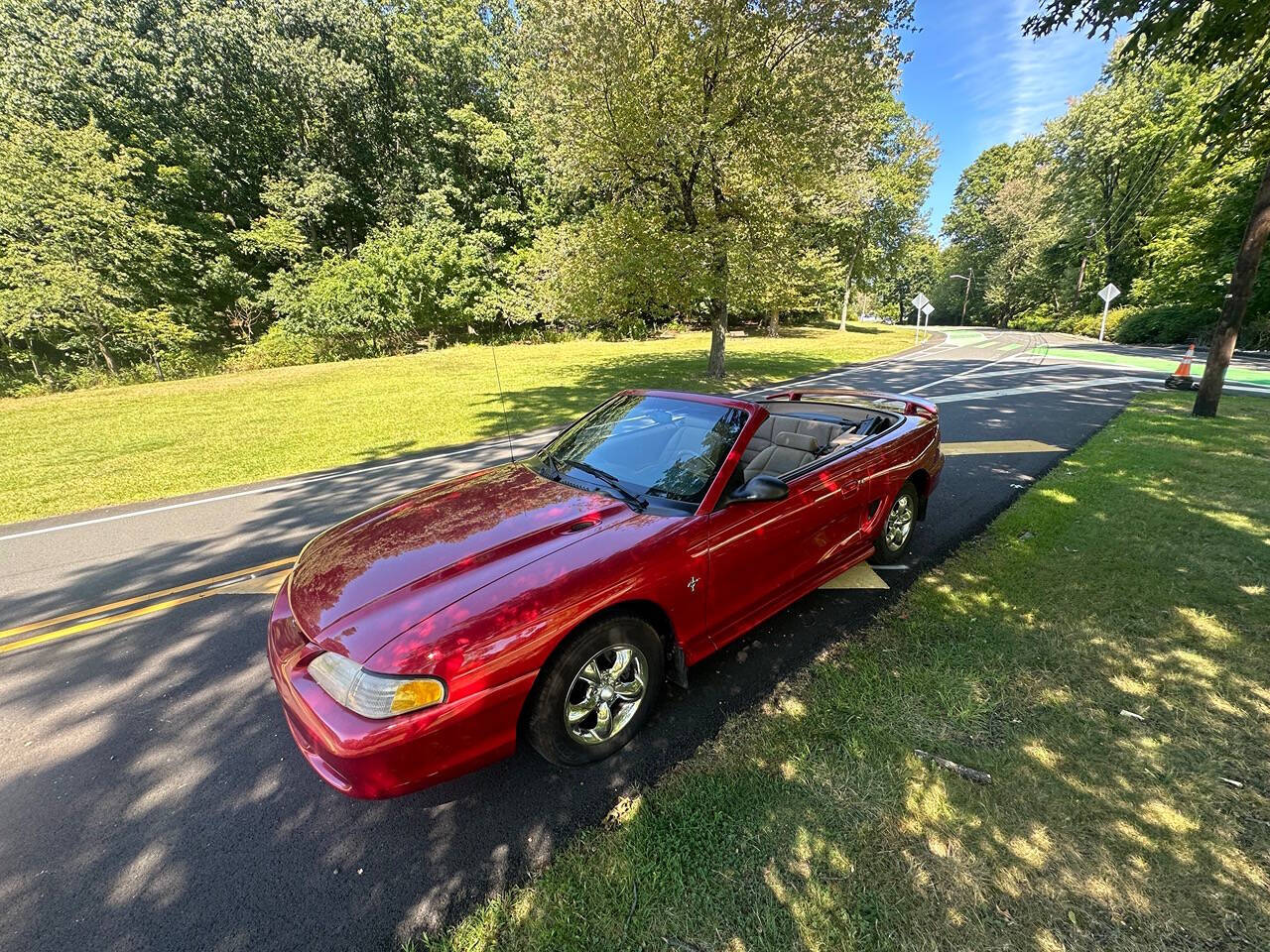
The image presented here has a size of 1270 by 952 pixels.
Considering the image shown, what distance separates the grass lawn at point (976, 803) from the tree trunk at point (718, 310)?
10074 millimetres

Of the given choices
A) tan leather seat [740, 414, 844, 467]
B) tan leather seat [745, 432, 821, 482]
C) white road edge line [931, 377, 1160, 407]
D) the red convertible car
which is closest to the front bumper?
the red convertible car

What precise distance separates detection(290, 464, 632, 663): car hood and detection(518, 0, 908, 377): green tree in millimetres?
10510

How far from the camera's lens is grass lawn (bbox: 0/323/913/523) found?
24.5ft

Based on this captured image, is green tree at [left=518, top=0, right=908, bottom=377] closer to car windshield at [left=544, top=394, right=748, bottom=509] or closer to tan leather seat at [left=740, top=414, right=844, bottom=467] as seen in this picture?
tan leather seat at [left=740, top=414, right=844, bottom=467]


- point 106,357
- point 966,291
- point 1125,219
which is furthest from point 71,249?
point 966,291

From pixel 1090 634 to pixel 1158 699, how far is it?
21.6 inches

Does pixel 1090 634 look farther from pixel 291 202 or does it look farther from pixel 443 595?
pixel 291 202

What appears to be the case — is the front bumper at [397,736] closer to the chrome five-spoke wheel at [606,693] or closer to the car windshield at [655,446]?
the chrome five-spoke wheel at [606,693]

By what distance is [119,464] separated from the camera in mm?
8117

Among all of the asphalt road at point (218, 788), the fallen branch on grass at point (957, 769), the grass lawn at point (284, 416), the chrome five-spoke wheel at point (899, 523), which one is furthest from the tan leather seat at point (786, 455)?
the grass lawn at point (284, 416)

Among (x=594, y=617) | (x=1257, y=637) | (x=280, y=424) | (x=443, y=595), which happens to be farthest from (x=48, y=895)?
(x=280, y=424)

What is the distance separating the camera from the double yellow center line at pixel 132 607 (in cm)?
348

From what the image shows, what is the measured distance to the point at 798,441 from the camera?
3832mm

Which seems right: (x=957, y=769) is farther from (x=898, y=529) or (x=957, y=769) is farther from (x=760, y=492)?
(x=898, y=529)
